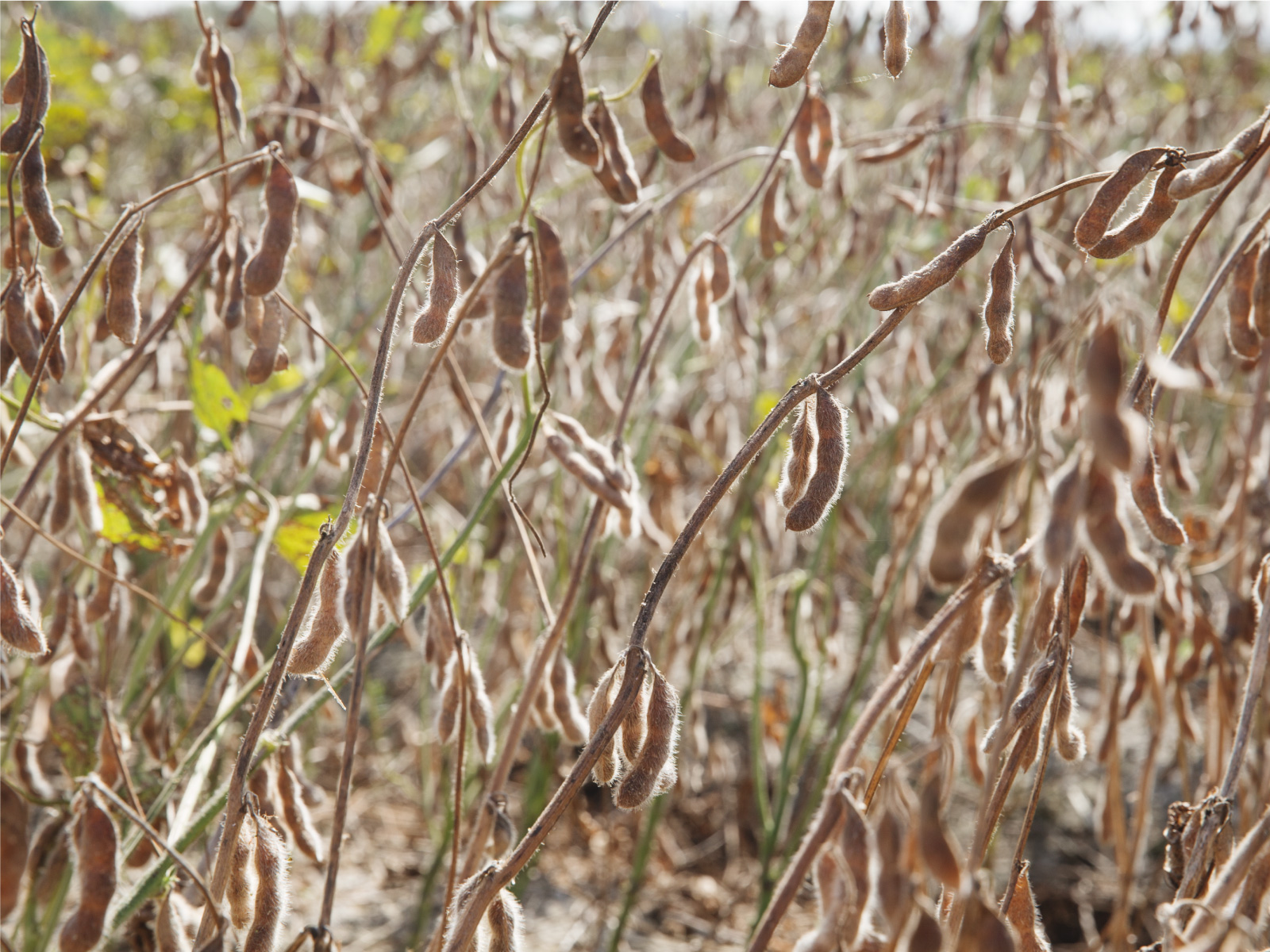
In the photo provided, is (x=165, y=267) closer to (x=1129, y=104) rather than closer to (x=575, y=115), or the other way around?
(x=575, y=115)

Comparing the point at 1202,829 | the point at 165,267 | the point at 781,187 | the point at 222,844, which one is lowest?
the point at 1202,829

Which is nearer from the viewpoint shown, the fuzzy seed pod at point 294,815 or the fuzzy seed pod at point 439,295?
the fuzzy seed pod at point 439,295

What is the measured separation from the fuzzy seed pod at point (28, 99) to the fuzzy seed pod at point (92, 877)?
1.92 feet

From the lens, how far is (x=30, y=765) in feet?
4.20

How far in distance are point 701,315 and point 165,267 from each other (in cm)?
136

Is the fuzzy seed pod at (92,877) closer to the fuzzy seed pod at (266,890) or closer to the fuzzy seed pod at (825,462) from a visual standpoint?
the fuzzy seed pod at (266,890)

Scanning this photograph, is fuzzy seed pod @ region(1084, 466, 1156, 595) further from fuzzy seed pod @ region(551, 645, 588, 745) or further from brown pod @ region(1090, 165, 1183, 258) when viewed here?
fuzzy seed pod @ region(551, 645, 588, 745)

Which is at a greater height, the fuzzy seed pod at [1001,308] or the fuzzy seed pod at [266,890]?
the fuzzy seed pod at [1001,308]

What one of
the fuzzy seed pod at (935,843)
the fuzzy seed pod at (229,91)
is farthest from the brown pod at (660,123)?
the fuzzy seed pod at (935,843)

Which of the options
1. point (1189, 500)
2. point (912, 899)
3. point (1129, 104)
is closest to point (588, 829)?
point (912, 899)

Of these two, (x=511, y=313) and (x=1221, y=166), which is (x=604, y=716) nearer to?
(x=511, y=313)

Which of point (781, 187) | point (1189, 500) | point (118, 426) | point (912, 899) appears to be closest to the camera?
point (912, 899)

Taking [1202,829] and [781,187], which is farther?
[781,187]

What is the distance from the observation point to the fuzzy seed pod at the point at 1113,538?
1.88 ft
